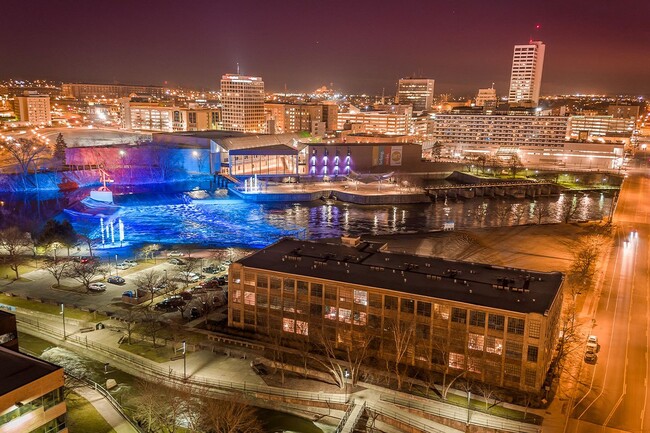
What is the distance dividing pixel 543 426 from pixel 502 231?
120 feet

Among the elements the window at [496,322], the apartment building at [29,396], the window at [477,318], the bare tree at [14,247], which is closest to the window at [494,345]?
the window at [496,322]

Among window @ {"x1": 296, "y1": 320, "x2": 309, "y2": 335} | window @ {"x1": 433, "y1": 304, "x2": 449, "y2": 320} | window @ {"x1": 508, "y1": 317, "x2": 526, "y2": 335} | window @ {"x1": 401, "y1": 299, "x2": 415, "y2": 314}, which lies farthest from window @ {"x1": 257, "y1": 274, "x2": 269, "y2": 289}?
window @ {"x1": 508, "y1": 317, "x2": 526, "y2": 335}

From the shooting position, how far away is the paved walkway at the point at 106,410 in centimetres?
1838

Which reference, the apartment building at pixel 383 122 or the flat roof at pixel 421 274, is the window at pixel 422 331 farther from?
the apartment building at pixel 383 122

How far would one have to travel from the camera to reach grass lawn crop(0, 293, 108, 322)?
2708 centimetres

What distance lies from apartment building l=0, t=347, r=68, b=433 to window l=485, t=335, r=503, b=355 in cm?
1548

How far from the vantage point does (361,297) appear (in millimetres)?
23688

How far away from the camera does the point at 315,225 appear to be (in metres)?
56.4

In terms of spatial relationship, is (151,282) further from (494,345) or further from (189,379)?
(494,345)

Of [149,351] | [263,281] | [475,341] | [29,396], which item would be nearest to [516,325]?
[475,341]

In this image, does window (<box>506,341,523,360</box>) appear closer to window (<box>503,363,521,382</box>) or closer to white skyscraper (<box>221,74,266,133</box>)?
window (<box>503,363,521,382</box>)

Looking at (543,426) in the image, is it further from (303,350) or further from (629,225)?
(629,225)

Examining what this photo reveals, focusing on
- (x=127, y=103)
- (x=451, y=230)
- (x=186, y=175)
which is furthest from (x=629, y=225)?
(x=127, y=103)

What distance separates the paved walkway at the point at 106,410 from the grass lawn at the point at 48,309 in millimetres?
6983
